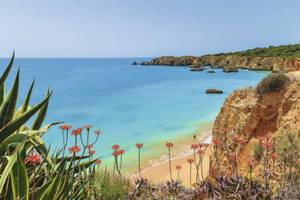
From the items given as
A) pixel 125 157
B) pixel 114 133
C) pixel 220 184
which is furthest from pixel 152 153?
pixel 220 184

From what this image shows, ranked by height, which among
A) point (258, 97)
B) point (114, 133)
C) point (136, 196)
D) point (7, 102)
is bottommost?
point (114, 133)

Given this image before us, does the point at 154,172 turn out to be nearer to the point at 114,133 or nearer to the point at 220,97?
the point at 114,133

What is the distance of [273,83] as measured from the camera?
832 centimetres

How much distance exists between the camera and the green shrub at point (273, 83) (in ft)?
27.2

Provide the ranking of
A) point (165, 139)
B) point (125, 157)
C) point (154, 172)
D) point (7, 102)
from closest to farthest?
point (7, 102)
point (154, 172)
point (125, 157)
point (165, 139)

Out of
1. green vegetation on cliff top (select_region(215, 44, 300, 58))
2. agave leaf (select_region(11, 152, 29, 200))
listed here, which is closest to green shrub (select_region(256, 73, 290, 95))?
agave leaf (select_region(11, 152, 29, 200))

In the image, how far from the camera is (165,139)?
17266mm

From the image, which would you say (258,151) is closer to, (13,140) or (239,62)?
(13,140)

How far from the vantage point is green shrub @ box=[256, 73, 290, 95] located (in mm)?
8286

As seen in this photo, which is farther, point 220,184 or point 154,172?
point 154,172

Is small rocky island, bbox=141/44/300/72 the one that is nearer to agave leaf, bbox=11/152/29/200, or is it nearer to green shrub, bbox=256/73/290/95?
green shrub, bbox=256/73/290/95

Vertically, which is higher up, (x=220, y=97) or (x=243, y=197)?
(x=243, y=197)

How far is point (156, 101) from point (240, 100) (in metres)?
24.7

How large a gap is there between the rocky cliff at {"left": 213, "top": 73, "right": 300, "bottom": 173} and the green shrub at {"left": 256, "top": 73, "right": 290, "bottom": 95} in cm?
4
